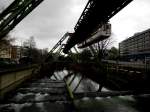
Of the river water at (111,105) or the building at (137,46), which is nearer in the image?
the river water at (111,105)

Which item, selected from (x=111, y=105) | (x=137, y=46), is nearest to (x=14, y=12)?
(x=111, y=105)

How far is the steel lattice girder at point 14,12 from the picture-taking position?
5.05 m

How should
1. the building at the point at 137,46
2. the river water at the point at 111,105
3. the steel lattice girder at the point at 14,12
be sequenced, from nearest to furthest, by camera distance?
the steel lattice girder at the point at 14,12, the river water at the point at 111,105, the building at the point at 137,46

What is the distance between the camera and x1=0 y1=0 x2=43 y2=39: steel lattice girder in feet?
16.6

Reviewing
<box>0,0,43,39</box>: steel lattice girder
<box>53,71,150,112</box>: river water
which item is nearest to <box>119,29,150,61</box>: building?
<box>53,71,150,112</box>: river water

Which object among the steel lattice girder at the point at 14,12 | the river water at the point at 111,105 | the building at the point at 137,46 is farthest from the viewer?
the building at the point at 137,46

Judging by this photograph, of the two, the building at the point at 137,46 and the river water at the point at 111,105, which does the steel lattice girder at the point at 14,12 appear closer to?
the river water at the point at 111,105

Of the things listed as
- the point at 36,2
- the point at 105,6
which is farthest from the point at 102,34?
the point at 36,2

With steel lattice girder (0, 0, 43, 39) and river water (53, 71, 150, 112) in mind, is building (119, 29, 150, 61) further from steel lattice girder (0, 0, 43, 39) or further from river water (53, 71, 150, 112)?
steel lattice girder (0, 0, 43, 39)

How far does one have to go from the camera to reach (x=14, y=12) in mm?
5258

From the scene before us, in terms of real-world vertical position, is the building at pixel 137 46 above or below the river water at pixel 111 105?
above

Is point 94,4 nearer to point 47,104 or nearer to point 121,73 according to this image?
point 47,104

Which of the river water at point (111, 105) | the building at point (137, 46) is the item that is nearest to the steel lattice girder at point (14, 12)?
the river water at point (111, 105)

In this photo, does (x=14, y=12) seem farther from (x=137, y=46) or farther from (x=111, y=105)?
(x=137, y=46)
